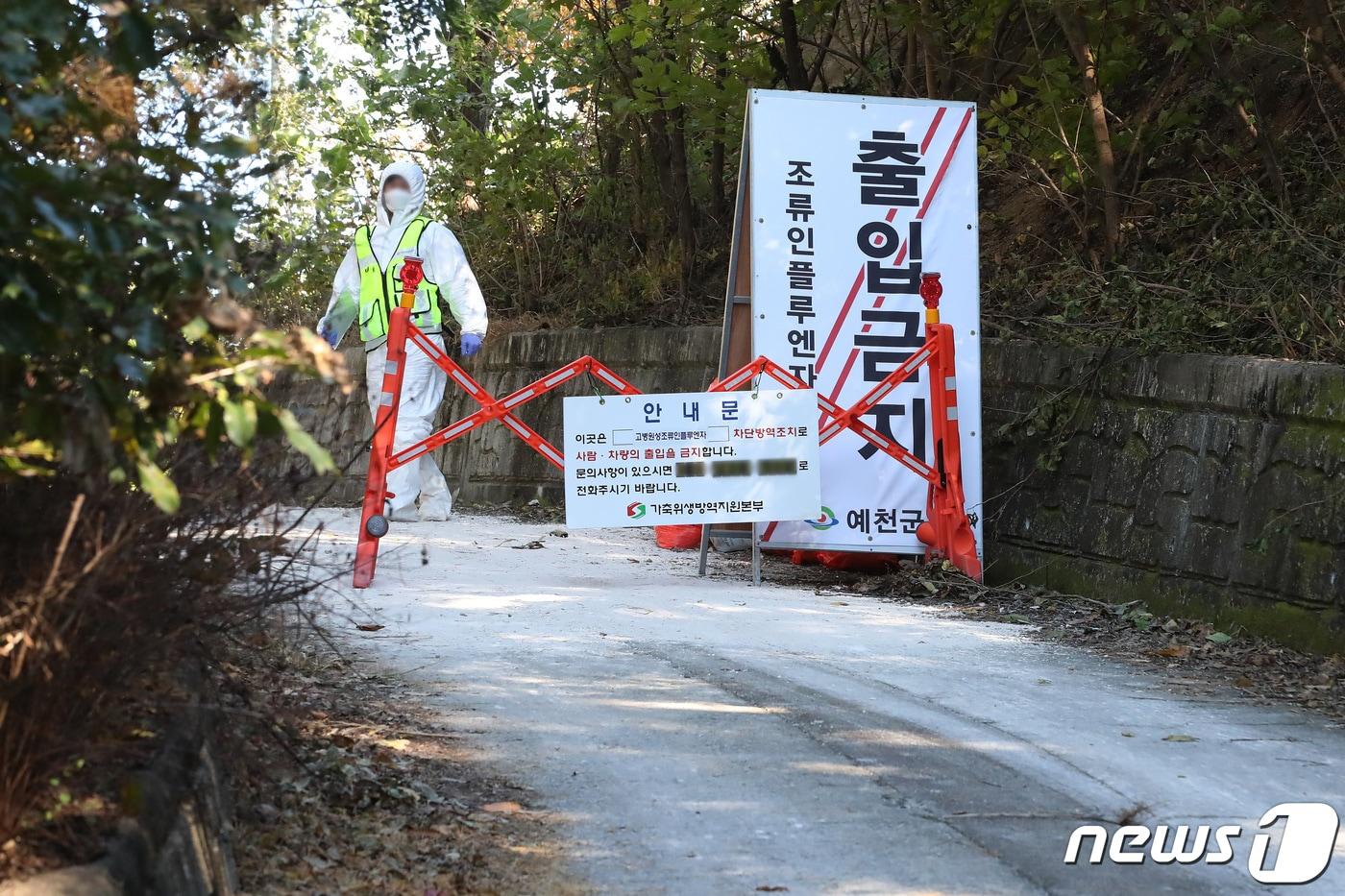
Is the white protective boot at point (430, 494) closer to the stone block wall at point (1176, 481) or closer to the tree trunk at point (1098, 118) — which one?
the stone block wall at point (1176, 481)

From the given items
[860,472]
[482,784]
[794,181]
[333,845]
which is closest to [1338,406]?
[860,472]

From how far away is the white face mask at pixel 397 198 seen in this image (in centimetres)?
1141

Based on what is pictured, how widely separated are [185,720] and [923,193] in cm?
687

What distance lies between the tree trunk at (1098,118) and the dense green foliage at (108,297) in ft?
27.0

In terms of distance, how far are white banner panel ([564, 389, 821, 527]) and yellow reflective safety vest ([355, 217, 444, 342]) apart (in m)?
3.04

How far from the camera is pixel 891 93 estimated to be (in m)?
13.4

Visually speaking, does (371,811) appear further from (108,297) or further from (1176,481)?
(1176,481)

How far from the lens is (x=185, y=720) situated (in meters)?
3.43

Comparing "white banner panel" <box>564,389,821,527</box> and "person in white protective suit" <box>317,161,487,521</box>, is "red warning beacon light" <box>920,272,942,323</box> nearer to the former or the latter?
"white banner panel" <box>564,389,821,527</box>

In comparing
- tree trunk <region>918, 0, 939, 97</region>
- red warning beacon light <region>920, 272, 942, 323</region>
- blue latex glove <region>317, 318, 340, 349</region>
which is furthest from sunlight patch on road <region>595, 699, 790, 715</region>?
tree trunk <region>918, 0, 939, 97</region>

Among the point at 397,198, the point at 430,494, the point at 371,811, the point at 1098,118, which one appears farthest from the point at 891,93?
the point at 371,811

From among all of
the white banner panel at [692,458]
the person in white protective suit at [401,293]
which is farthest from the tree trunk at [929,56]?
the white banner panel at [692,458]

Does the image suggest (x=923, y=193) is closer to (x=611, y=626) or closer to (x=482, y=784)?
(x=611, y=626)

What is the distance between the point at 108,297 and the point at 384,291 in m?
8.26
